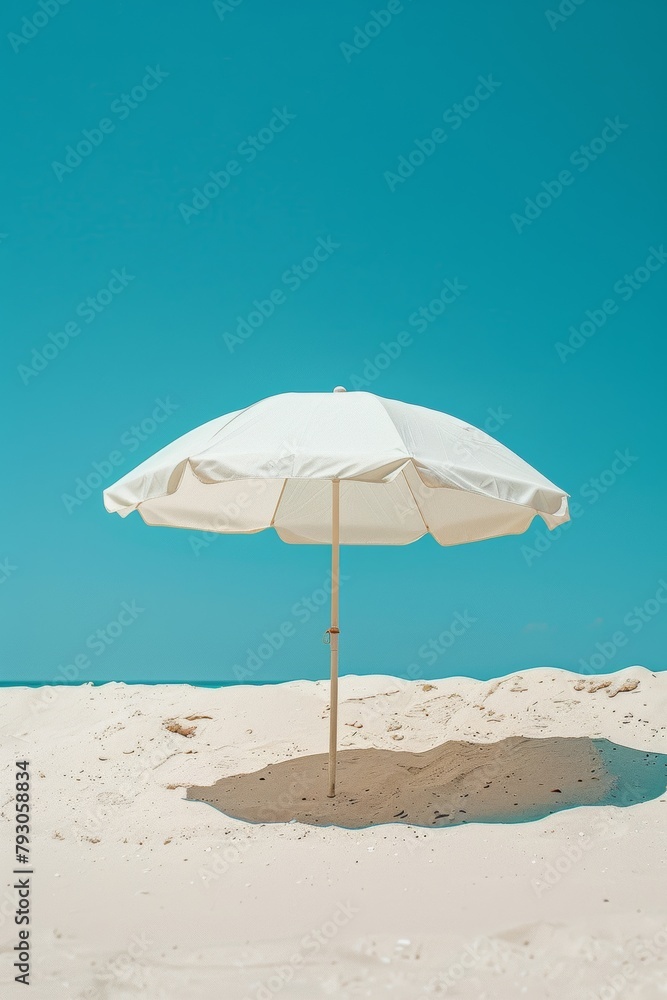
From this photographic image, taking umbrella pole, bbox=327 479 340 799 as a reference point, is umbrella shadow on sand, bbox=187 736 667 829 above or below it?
below

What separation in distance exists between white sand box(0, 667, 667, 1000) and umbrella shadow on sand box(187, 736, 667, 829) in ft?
0.20

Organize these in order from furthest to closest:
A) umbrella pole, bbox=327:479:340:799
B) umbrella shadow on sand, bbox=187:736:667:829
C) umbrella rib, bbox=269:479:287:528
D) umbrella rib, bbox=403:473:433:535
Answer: umbrella rib, bbox=269:479:287:528, umbrella rib, bbox=403:473:433:535, umbrella pole, bbox=327:479:340:799, umbrella shadow on sand, bbox=187:736:667:829

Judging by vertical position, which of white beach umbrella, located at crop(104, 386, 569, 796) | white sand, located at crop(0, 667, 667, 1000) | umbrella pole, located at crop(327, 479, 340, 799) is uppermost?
white beach umbrella, located at crop(104, 386, 569, 796)

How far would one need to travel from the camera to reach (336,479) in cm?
405

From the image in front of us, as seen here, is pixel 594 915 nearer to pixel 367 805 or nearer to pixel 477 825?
pixel 477 825

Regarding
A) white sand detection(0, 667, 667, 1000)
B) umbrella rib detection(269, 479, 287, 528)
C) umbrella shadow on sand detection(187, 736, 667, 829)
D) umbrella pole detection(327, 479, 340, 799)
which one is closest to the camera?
white sand detection(0, 667, 667, 1000)

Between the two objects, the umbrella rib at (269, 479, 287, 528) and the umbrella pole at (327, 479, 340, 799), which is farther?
the umbrella rib at (269, 479, 287, 528)

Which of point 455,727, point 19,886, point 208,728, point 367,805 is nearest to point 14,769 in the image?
point 208,728

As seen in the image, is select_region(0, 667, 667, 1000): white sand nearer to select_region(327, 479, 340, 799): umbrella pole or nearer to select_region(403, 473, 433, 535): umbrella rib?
select_region(327, 479, 340, 799): umbrella pole

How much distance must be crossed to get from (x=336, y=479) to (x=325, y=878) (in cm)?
195

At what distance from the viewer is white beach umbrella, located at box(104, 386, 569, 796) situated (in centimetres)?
411

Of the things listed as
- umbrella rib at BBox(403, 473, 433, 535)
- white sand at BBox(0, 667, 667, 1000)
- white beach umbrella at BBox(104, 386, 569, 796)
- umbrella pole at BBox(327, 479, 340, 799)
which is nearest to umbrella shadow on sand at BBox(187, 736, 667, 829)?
white sand at BBox(0, 667, 667, 1000)

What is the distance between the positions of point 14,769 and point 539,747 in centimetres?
393

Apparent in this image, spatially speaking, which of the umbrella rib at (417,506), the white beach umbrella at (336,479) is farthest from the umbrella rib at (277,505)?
the umbrella rib at (417,506)
